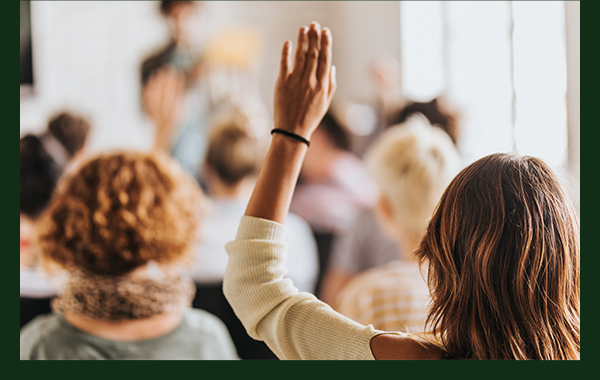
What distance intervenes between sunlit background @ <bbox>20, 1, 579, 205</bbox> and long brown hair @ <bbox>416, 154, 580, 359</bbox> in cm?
204

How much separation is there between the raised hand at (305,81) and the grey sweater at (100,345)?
22.4 inches

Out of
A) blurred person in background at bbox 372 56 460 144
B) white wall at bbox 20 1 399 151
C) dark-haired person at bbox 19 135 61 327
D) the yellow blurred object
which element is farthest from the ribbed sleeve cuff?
the yellow blurred object

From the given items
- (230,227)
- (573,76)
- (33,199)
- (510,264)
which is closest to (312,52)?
(510,264)

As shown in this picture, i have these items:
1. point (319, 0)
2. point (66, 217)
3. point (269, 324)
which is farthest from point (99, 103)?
point (269, 324)

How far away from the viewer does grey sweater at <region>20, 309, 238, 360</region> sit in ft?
2.83

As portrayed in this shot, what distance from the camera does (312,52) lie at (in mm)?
581

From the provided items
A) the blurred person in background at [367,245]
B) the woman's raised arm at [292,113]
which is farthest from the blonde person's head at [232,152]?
the woman's raised arm at [292,113]

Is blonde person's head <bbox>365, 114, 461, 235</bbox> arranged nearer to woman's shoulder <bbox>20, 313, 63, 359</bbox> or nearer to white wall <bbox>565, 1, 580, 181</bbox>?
woman's shoulder <bbox>20, 313, 63, 359</bbox>

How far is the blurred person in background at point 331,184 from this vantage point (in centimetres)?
252

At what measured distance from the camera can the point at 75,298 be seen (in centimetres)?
90

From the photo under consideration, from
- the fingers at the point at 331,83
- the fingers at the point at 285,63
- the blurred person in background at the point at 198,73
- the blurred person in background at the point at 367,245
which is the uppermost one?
the blurred person in background at the point at 198,73

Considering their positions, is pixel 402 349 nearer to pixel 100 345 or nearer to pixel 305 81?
pixel 305 81

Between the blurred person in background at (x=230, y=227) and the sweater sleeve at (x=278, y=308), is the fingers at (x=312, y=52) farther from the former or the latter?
the blurred person in background at (x=230, y=227)

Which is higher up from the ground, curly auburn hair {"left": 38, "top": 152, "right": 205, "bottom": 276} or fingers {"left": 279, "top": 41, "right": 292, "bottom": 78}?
fingers {"left": 279, "top": 41, "right": 292, "bottom": 78}
